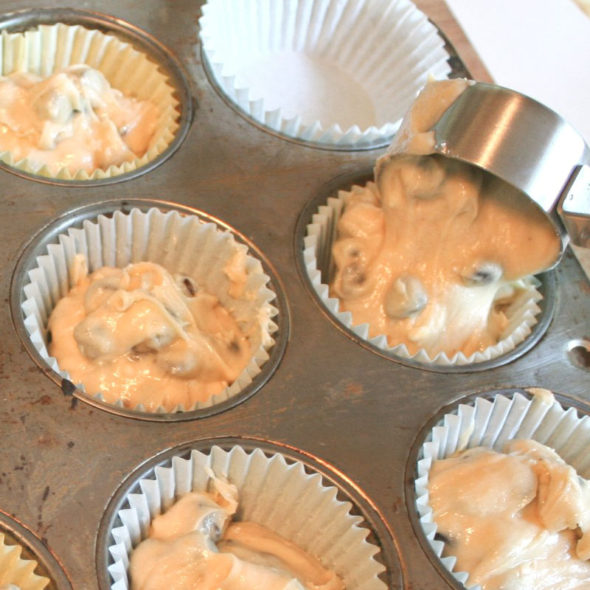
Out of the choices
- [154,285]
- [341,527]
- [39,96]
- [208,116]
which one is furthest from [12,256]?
[341,527]

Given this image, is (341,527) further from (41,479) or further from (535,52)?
(535,52)

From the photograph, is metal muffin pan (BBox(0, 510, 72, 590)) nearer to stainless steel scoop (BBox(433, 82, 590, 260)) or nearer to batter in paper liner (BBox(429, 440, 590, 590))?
batter in paper liner (BBox(429, 440, 590, 590))

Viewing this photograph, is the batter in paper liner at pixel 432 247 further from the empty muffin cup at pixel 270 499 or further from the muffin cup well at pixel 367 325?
the empty muffin cup at pixel 270 499

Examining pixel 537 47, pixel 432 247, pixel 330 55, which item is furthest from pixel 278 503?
pixel 537 47

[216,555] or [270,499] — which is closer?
[216,555]

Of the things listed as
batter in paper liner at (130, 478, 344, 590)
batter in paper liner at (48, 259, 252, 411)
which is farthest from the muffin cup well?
batter in paper liner at (130, 478, 344, 590)

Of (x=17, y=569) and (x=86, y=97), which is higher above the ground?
(x=86, y=97)

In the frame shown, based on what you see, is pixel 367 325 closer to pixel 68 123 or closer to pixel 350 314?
pixel 350 314
